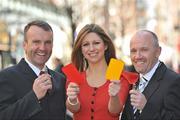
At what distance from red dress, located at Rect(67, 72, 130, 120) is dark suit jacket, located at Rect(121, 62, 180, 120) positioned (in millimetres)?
441

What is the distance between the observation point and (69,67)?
5.41m

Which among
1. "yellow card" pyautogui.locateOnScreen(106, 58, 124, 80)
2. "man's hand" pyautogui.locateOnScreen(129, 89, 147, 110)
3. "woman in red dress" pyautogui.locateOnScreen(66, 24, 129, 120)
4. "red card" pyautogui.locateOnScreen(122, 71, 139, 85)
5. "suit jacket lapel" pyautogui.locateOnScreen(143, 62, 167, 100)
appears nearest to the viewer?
"man's hand" pyautogui.locateOnScreen(129, 89, 147, 110)

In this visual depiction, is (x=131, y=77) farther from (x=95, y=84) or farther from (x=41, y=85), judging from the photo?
(x=41, y=85)

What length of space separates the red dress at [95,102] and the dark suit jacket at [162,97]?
44 cm

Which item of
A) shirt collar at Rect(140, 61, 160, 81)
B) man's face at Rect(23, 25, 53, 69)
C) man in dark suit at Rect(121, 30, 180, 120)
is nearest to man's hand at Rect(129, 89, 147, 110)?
man in dark suit at Rect(121, 30, 180, 120)

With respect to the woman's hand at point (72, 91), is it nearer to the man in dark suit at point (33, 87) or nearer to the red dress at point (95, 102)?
the man in dark suit at point (33, 87)

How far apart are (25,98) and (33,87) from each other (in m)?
0.14

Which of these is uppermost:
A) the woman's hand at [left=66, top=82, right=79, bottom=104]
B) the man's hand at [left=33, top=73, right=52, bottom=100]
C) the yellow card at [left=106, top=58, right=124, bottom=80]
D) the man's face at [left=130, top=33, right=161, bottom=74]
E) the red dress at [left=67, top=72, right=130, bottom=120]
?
the man's face at [left=130, top=33, right=161, bottom=74]

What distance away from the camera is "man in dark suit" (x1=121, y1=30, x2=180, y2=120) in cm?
485

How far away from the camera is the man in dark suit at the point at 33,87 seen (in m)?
4.87

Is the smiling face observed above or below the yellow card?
above

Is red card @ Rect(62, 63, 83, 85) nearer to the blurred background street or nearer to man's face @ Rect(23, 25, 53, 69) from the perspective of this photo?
man's face @ Rect(23, 25, 53, 69)

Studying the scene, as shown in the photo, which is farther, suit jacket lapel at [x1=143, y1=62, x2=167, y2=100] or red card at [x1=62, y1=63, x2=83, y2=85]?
red card at [x1=62, y1=63, x2=83, y2=85]

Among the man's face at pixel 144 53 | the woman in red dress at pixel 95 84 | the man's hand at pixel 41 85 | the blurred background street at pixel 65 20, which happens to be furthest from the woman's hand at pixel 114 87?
the blurred background street at pixel 65 20
